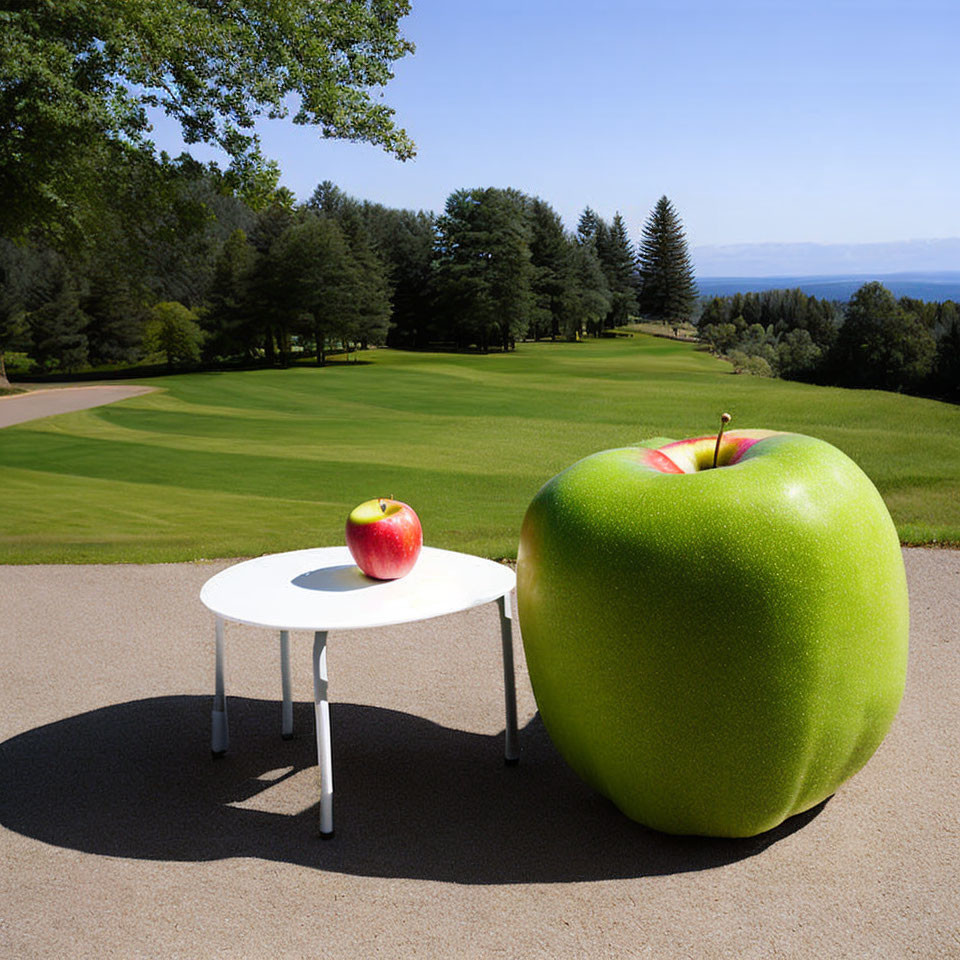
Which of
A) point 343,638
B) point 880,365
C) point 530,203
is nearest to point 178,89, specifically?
point 343,638

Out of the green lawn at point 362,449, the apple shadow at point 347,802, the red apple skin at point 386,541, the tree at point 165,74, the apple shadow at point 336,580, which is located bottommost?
the green lawn at point 362,449

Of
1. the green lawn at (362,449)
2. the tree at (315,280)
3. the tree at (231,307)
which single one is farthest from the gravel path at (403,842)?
the tree at (231,307)

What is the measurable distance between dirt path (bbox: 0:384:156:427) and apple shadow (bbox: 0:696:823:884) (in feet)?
75.9

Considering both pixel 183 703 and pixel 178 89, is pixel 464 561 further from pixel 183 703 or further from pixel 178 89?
pixel 178 89

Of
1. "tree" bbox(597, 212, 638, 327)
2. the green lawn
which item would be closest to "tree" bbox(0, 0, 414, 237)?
the green lawn

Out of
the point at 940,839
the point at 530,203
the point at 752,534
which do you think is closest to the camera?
the point at 752,534

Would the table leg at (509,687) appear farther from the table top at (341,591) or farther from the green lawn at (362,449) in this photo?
the green lawn at (362,449)

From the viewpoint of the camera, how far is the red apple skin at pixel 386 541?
163 inches

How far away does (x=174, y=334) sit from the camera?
49.9 metres

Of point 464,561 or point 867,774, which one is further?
point 464,561

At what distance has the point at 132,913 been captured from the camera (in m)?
3.34

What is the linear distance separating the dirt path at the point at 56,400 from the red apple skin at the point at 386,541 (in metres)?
24.2

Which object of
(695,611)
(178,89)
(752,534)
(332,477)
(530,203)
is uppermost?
(530,203)

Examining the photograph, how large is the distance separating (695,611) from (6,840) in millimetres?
3014
